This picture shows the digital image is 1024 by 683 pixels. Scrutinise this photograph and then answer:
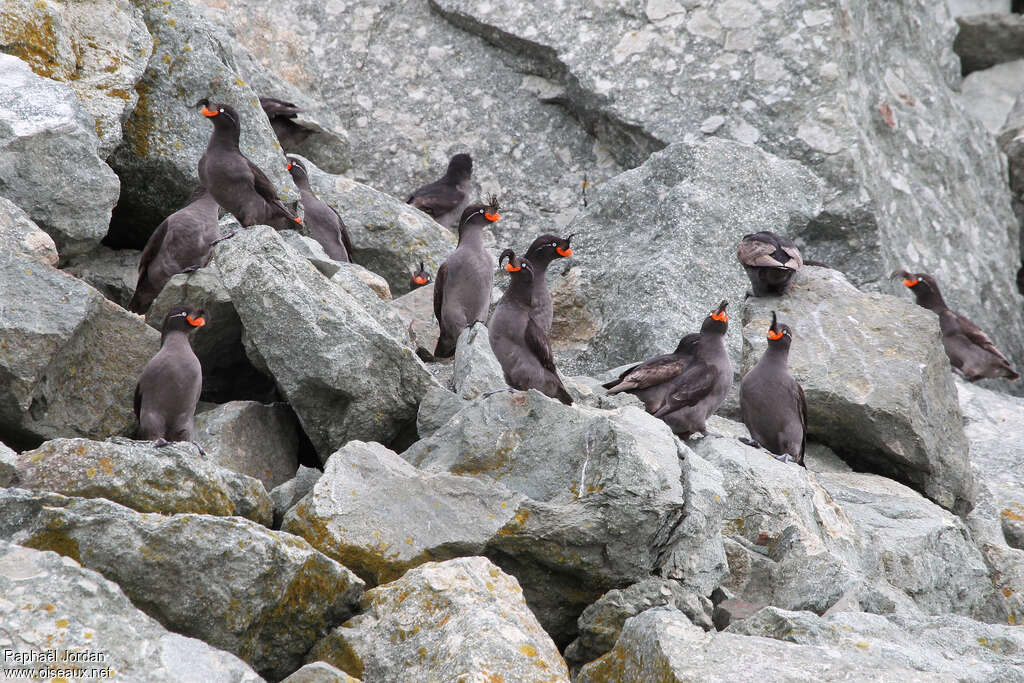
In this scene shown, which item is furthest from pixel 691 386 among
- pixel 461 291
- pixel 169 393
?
pixel 169 393

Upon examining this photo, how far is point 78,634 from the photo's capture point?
4.05 meters

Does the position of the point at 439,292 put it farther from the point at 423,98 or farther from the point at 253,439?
the point at 423,98

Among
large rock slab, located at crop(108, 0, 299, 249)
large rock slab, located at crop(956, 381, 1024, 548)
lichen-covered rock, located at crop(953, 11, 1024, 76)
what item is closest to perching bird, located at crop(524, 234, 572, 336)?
large rock slab, located at crop(108, 0, 299, 249)

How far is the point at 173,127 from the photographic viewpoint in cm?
1088

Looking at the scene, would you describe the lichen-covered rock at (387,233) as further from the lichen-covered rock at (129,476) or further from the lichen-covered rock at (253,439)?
the lichen-covered rock at (129,476)

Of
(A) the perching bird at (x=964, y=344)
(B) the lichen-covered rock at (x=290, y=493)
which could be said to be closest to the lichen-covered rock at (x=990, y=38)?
(A) the perching bird at (x=964, y=344)

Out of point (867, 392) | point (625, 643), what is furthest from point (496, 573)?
point (867, 392)

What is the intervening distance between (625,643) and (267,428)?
3.48 m

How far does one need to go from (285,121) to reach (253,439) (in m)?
6.63

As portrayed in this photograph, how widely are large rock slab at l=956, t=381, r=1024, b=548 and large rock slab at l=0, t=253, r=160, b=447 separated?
7.35 meters

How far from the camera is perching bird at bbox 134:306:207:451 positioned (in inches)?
288

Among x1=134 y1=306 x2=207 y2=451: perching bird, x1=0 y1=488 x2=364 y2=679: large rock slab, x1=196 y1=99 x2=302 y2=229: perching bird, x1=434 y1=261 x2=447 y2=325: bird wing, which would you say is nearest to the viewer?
x1=0 y1=488 x2=364 y2=679: large rock slab

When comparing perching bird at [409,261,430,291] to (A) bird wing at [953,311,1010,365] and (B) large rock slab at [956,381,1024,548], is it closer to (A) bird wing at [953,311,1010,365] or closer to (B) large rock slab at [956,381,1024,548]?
(B) large rock slab at [956,381,1024,548]

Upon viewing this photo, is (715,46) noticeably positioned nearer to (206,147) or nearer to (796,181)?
(796,181)
